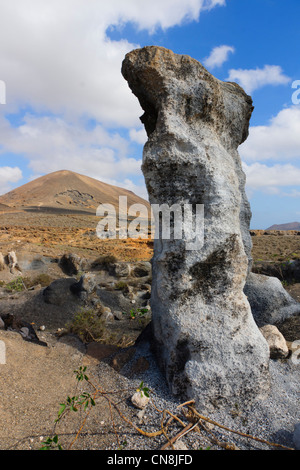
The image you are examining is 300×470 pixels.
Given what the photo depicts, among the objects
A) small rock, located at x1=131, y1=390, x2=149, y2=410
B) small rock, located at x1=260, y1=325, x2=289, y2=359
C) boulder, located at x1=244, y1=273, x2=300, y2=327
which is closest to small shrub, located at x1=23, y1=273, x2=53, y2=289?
boulder, located at x1=244, y1=273, x2=300, y2=327

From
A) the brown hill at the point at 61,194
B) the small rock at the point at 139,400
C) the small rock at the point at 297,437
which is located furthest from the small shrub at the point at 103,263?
the brown hill at the point at 61,194

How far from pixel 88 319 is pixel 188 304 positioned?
3340mm

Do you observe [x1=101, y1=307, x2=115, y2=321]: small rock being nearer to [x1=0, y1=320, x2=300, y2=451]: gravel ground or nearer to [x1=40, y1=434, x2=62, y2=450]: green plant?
[x1=0, y1=320, x2=300, y2=451]: gravel ground

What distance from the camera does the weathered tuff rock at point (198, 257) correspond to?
128 inches

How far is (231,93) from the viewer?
4676mm

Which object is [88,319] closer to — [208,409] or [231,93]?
[208,409]

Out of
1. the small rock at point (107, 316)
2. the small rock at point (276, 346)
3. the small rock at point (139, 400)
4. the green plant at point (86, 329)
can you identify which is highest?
the small rock at point (276, 346)

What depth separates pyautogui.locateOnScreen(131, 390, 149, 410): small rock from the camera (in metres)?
3.14

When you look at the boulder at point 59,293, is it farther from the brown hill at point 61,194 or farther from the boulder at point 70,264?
the brown hill at point 61,194

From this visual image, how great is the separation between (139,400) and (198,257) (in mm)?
1644

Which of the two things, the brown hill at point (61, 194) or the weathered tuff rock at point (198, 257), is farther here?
the brown hill at point (61, 194)

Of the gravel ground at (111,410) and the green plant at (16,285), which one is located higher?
the green plant at (16,285)

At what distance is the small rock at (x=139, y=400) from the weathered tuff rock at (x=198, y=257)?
359mm

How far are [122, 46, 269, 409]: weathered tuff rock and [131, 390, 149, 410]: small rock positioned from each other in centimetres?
36
